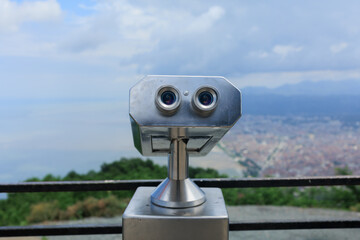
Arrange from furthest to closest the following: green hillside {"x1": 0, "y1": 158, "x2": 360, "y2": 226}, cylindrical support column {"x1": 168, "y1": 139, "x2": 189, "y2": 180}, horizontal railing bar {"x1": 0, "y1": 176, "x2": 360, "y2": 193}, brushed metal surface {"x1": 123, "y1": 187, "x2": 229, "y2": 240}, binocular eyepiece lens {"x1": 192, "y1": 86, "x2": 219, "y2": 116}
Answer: green hillside {"x1": 0, "y1": 158, "x2": 360, "y2": 226} → horizontal railing bar {"x1": 0, "y1": 176, "x2": 360, "y2": 193} → cylindrical support column {"x1": 168, "y1": 139, "x2": 189, "y2": 180} → brushed metal surface {"x1": 123, "y1": 187, "x2": 229, "y2": 240} → binocular eyepiece lens {"x1": 192, "y1": 86, "x2": 219, "y2": 116}

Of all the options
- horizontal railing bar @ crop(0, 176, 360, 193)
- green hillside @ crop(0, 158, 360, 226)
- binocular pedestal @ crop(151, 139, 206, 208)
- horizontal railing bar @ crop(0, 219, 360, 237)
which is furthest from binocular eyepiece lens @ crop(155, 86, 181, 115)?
green hillside @ crop(0, 158, 360, 226)

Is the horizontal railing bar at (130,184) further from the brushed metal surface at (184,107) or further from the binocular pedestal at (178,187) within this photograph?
the brushed metal surface at (184,107)

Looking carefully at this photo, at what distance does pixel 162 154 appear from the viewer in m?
1.11

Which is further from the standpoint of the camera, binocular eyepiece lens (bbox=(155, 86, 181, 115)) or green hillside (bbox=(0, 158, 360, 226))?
green hillside (bbox=(0, 158, 360, 226))

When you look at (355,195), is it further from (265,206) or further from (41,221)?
(41,221)

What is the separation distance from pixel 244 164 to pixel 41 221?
2.12 meters

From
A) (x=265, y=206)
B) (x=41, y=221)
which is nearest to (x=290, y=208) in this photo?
(x=265, y=206)

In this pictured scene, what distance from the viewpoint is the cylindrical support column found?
0.98 meters

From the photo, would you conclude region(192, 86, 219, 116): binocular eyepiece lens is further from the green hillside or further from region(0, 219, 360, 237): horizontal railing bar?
the green hillside

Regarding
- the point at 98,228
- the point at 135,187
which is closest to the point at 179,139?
the point at 135,187

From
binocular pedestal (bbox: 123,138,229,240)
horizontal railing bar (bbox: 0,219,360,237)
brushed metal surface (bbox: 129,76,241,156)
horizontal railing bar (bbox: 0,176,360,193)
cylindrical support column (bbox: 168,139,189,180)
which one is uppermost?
brushed metal surface (bbox: 129,76,241,156)

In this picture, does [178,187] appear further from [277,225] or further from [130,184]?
[277,225]

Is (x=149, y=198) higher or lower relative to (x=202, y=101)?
lower

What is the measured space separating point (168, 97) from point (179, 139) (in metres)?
0.23
